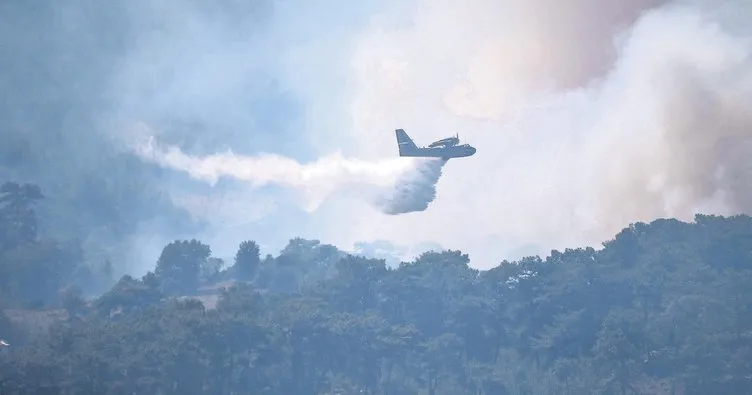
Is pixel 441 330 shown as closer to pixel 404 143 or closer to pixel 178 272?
pixel 404 143

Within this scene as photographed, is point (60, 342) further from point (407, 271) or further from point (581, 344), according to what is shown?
point (581, 344)

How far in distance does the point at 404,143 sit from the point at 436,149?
184 inches

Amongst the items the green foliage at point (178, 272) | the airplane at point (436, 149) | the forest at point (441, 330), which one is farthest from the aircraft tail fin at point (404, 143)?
the green foliage at point (178, 272)

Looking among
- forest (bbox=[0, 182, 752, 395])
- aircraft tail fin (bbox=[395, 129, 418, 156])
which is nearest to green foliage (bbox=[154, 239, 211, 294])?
forest (bbox=[0, 182, 752, 395])

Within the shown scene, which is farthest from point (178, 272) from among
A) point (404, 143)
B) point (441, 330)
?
point (404, 143)

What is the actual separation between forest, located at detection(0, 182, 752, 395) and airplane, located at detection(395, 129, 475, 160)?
26.5m

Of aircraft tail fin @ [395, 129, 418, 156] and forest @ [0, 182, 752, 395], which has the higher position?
aircraft tail fin @ [395, 129, 418, 156]

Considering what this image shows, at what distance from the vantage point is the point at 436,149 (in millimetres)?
128000

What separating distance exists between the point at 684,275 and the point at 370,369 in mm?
48314

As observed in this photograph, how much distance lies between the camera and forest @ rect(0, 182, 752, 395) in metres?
131

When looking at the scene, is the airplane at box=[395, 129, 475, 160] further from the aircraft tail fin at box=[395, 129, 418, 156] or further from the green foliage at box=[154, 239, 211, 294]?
the green foliage at box=[154, 239, 211, 294]

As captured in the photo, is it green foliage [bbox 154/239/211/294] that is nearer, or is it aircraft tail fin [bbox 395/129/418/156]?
aircraft tail fin [bbox 395/129/418/156]

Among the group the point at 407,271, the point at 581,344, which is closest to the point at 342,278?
the point at 407,271

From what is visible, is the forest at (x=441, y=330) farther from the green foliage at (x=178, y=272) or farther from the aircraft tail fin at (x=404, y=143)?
the aircraft tail fin at (x=404, y=143)
